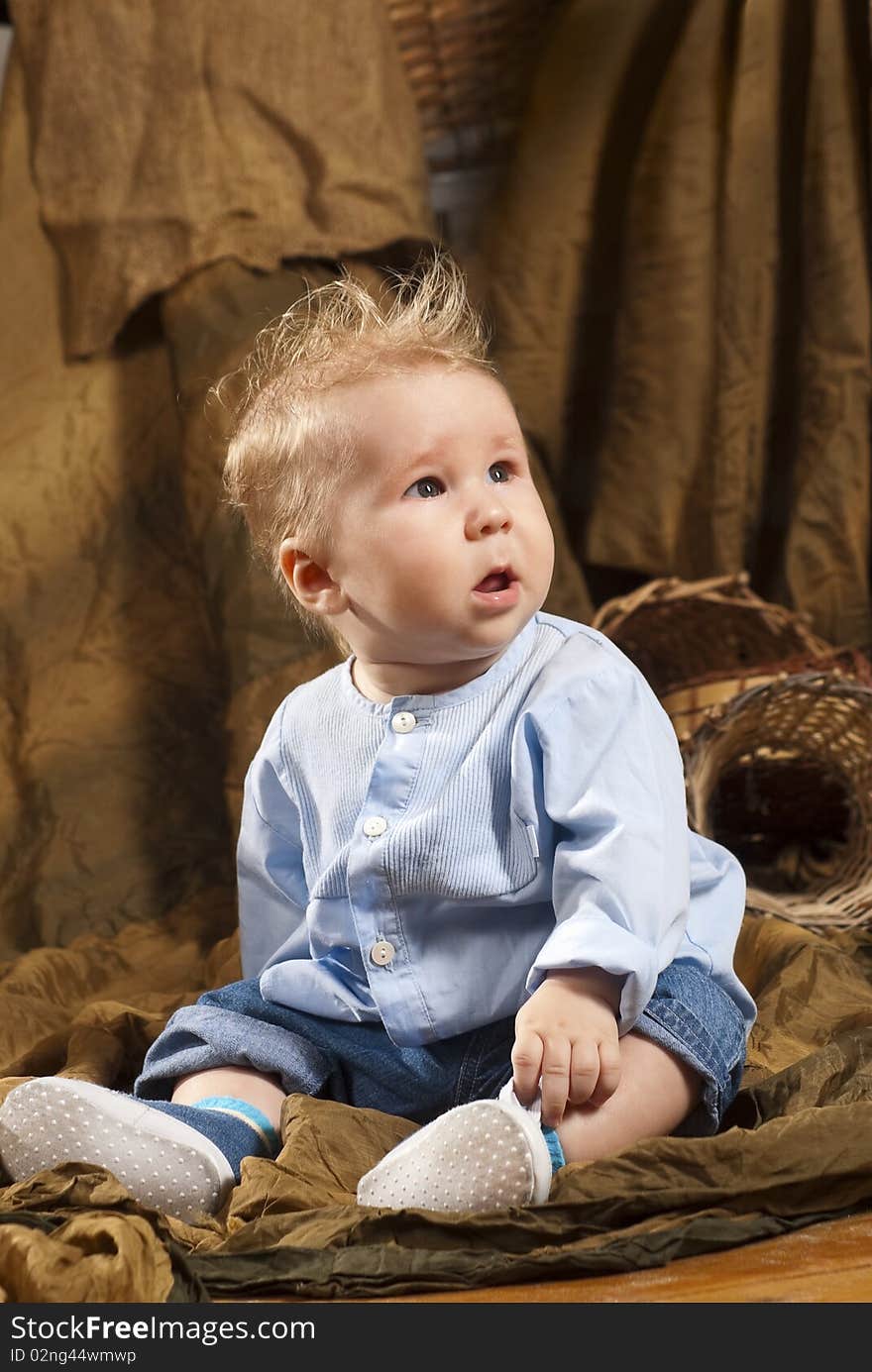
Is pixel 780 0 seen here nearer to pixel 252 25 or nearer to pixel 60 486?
pixel 252 25

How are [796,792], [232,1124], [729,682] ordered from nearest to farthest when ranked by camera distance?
[232,1124], [729,682], [796,792]

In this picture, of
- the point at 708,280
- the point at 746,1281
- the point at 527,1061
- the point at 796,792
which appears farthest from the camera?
the point at 708,280

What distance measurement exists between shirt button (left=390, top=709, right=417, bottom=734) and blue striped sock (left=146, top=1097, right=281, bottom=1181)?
0.33 meters

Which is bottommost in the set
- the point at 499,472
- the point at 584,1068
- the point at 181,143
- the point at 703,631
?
the point at 703,631

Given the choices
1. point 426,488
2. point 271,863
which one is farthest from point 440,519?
point 271,863

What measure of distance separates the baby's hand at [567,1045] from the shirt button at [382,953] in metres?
0.18

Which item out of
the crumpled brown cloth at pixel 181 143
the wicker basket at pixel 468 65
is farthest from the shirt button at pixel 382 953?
the wicker basket at pixel 468 65

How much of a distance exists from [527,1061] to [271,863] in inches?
17.3

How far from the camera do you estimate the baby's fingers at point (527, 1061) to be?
1022mm

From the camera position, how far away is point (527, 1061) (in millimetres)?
1021

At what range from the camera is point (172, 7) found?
208 cm

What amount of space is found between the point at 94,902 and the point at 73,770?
0.62 ft

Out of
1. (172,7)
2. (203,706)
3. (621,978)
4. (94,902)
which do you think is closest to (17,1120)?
(621,978)

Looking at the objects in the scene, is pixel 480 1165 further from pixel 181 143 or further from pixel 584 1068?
pixel 181 143
